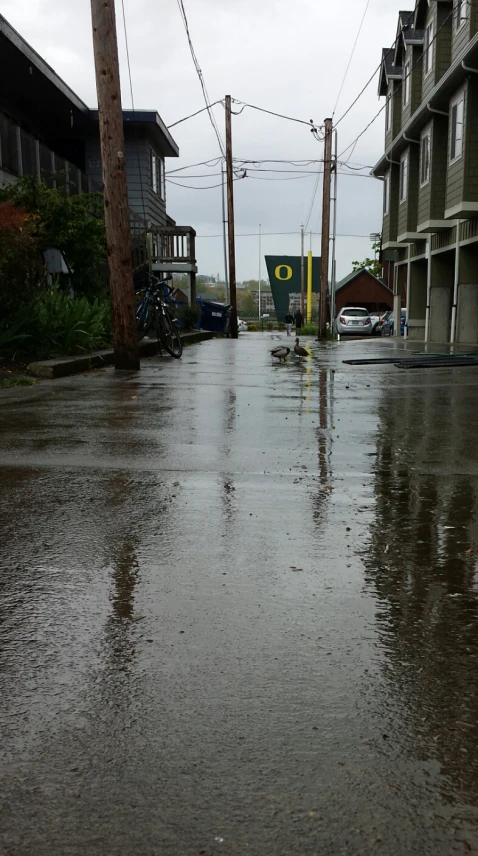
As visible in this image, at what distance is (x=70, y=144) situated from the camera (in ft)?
106

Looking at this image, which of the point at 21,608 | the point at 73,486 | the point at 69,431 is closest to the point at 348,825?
the point at 21,608

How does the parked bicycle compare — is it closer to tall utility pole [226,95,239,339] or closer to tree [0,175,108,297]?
tree [0,175,108,297]

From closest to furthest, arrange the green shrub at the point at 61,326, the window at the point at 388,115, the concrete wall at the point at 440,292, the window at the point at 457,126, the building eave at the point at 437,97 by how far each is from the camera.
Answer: the green shrub at the point at 61,326, the building eave at the point at 437,97, the window at the point at 457,126, the concrete wall at the point at 440,292, the window at the point at 388,115

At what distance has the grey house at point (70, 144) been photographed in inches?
832

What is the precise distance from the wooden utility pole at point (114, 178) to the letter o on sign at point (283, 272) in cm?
6973

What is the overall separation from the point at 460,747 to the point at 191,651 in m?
0.89

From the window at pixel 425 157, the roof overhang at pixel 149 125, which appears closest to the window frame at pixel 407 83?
the window at pixel 425 157

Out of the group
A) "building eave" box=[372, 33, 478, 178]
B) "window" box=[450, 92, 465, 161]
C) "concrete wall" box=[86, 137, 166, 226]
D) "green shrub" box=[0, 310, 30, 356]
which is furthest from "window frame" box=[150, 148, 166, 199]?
"green shrub" box=[0, 310, 30, 356]

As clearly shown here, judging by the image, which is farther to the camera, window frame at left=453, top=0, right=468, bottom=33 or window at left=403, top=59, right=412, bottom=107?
window at left=403, top=59, right=412, bottom=107

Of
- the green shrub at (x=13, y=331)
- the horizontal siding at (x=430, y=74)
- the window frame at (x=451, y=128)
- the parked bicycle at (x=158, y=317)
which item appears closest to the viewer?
the green shrub at (x=13, y=331)

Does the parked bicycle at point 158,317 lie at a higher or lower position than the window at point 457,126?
lower

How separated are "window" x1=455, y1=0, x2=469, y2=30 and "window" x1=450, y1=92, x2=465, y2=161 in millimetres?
1796

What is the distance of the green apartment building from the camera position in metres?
22.3

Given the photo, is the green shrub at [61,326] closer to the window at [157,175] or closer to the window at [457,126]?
the window at [457,126]
